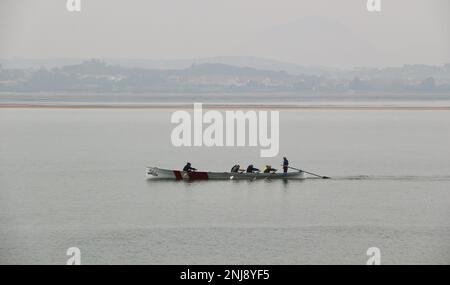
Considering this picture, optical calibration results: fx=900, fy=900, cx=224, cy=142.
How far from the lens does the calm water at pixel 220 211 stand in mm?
41969

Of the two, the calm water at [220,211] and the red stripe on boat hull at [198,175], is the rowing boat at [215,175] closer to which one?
the red stripe on boat hull at [198,175]

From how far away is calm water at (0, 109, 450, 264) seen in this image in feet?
138

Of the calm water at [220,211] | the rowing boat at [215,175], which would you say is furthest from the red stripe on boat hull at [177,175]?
the calm water at [220,211]

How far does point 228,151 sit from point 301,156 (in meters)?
11.8

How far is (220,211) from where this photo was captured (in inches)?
2083

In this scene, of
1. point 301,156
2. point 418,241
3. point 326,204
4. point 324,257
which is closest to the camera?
point 324,257

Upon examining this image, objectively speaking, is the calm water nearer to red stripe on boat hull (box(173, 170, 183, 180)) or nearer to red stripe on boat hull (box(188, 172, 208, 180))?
red stripe on boat hull (box(188, 172, 208, 180))

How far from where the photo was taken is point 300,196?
5912cm

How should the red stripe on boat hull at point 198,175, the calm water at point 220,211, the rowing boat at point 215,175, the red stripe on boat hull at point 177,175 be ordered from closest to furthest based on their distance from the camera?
the calm water at point 220,211
the rowing boat at point 215,175
the red stripe on boat hull at point 198,175
the red stripe on boat hull at point 177,175

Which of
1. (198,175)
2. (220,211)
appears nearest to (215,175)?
(198,175)

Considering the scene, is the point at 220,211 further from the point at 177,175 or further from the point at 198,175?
the point at 177,175

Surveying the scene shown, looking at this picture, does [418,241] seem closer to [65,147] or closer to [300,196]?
[300,196]

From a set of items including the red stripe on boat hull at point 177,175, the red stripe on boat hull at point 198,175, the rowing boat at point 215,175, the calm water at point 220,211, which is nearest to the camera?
the calm water at point 220,211
